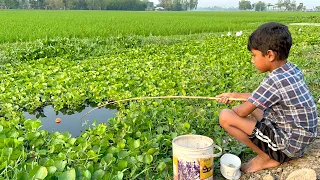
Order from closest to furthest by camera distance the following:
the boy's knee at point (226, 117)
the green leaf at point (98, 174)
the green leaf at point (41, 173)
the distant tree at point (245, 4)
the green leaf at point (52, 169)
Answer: the green leaf at point (41, 173)
the green leaf at point (52, 169)
the green leaf at point (98, 174)
the boy's knee at point (226, 117)
the distant tree at point (245, 4)

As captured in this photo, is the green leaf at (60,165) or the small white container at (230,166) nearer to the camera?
the green leaf at (60,165)

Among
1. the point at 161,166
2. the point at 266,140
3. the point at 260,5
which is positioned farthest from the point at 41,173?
the point at 260,5

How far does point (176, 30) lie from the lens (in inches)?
603

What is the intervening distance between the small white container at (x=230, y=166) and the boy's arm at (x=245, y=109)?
0.38 m

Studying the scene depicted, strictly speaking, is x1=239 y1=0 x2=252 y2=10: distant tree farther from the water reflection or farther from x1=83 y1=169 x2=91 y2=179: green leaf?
x1=83 y1=169 x2=91 y2=179: green leaf

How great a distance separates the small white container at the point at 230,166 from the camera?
8.72 feet

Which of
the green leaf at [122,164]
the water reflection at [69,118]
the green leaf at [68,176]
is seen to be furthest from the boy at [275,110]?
the water reflection at [69,118]

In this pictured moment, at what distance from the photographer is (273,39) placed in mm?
2529

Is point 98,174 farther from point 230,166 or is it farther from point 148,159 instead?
point 230,166

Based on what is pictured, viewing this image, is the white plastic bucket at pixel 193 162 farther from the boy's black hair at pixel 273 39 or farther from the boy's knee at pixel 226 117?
the boy's black hair at pixel 273 39

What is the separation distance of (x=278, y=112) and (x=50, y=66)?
4732 millimetres

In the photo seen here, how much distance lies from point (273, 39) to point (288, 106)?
1.65 ft

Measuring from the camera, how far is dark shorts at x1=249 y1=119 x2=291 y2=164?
8.88 ft

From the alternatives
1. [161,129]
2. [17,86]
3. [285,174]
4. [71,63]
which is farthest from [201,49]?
[285,174]
